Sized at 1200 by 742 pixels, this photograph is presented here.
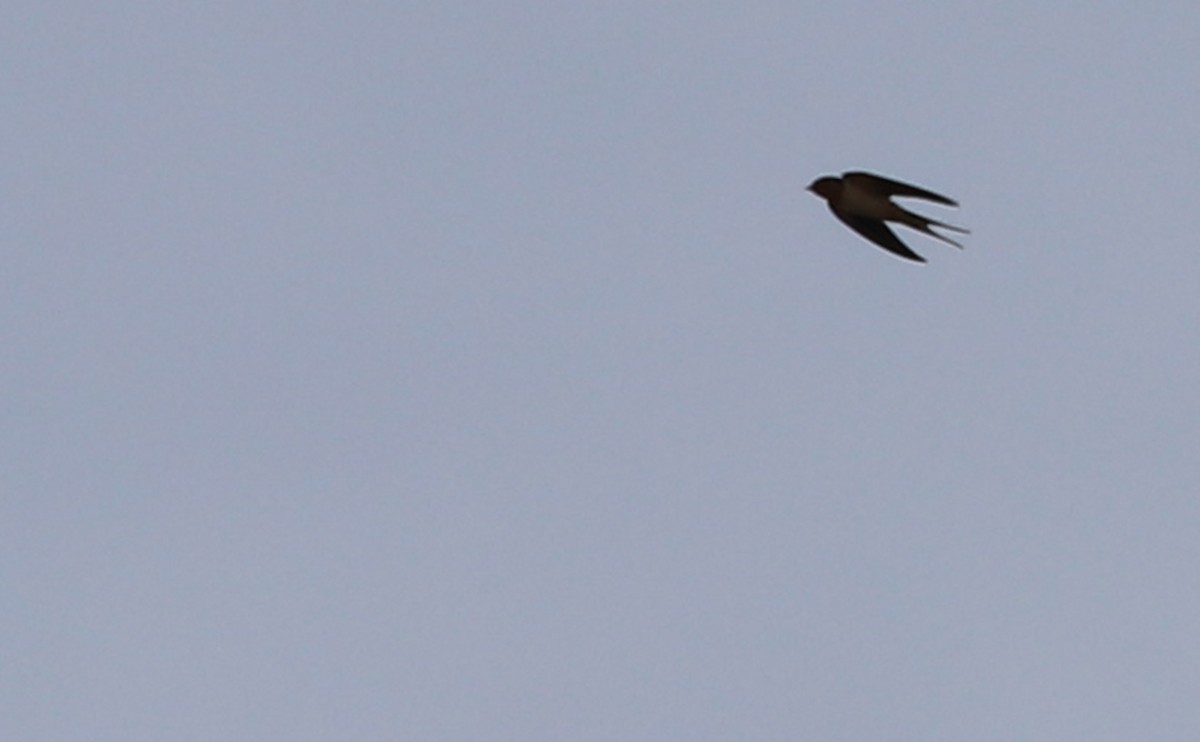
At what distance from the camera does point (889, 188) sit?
18328mm

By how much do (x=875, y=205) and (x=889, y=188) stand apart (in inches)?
14.2

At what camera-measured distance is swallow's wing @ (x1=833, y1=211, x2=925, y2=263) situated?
743 inches

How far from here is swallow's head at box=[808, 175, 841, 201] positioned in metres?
18.6

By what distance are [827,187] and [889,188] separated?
62 cm

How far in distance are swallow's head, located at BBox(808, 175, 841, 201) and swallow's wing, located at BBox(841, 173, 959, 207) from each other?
0.12 metres

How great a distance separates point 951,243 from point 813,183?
56.0 inches

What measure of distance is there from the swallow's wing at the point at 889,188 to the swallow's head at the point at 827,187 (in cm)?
12

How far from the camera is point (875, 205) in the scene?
61.2 feet

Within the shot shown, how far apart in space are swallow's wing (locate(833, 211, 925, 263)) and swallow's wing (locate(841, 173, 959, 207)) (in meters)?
0.44

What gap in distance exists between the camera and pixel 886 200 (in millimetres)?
18516

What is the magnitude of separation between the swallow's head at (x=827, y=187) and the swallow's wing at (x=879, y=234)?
10.5 inches

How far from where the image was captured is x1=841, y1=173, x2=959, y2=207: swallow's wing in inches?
716

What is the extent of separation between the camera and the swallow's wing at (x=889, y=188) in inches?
716

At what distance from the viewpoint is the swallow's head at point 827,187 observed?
1861 cm
